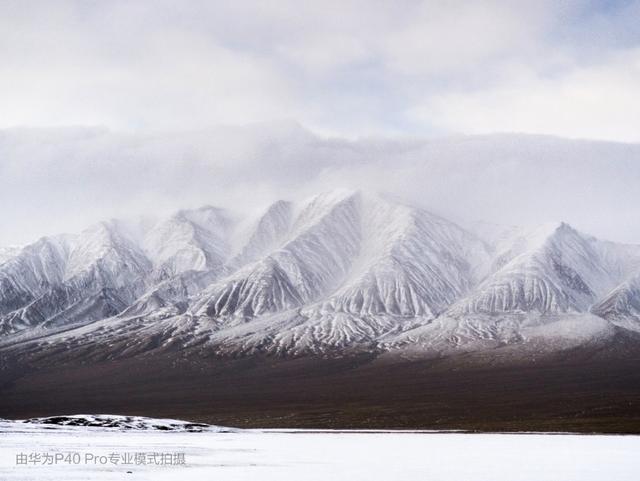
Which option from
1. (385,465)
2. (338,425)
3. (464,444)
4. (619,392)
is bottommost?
(619,392)

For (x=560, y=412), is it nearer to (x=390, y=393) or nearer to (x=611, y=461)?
(x=390, y=393)

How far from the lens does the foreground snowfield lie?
135 ft

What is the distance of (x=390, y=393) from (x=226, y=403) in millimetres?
40914

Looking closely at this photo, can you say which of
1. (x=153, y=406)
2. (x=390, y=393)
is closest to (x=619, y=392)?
(x=390, y=393)

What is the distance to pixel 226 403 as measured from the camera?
188 metres

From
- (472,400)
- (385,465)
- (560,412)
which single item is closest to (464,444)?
(385,465)

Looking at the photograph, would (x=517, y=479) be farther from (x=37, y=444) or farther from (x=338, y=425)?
(x=338, y=425)

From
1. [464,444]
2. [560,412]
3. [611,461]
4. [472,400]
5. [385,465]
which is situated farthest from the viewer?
[472,400]

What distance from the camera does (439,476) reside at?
41031 mm

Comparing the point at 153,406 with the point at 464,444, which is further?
the point at 153,406

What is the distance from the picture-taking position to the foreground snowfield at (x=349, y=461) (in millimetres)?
41062

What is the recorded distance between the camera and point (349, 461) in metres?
50.6

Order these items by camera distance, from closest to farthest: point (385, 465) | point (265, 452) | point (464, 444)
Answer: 1. point (385, 465)
2. point (265, 452)
3. point (464, 444)

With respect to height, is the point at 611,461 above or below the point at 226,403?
above
